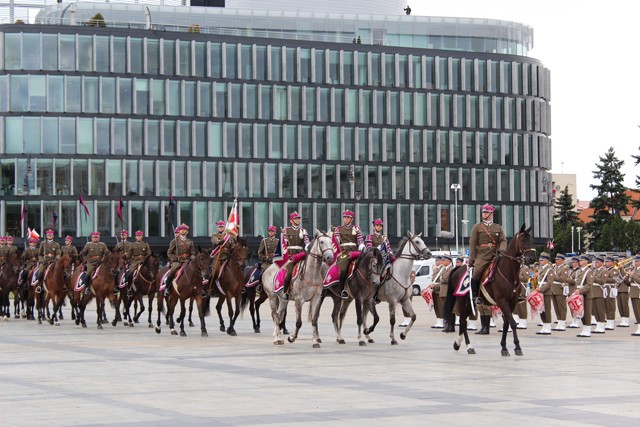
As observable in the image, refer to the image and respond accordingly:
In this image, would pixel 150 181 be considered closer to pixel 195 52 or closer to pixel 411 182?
pixel 195 52

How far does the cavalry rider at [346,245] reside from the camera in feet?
87.8

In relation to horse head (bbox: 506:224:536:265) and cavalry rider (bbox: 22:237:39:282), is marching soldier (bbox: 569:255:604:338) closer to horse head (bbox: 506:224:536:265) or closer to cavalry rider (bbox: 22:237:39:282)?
horse head (bbox: 506:224:536:265)

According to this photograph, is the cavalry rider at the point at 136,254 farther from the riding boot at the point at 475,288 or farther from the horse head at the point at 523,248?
the horse head at the point at 523,248

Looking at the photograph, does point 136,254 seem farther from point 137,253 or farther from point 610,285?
point 610,285

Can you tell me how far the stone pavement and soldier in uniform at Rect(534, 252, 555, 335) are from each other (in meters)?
1.79

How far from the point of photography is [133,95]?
95.3 m

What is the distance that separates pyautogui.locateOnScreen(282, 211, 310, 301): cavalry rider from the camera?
26875 mm

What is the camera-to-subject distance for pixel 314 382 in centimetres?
1838

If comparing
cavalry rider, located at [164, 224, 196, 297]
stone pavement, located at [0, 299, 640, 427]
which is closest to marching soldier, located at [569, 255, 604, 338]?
stone pavement, located at [0, 299, 640, 427]

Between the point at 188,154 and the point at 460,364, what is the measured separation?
7691 cm

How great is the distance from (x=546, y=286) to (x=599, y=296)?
151 centimetres

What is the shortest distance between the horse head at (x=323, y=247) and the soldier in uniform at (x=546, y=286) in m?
8.39

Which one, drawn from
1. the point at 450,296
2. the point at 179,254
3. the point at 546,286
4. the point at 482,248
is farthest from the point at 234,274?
the point at 546,286

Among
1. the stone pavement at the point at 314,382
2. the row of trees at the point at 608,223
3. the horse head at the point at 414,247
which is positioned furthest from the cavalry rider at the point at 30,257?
the row of trees at the point at 608,223
